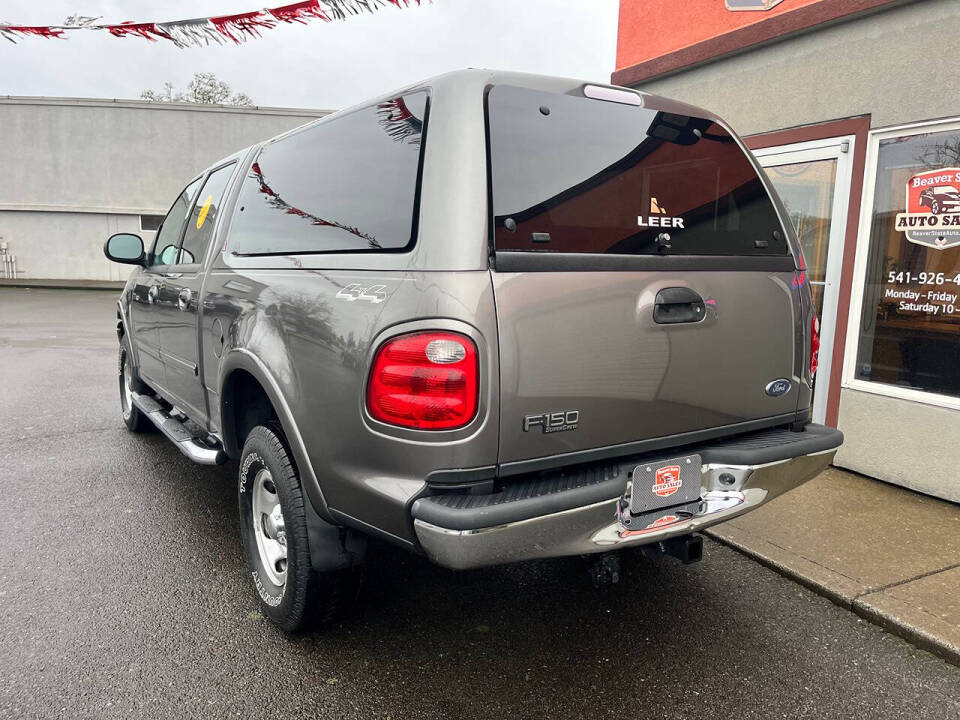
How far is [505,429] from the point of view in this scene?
2.29m

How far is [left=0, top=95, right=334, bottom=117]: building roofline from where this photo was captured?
22609mm

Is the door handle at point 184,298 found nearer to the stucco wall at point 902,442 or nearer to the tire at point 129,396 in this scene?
the tire at point 129,396

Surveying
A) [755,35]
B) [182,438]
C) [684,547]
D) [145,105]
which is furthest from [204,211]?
[145,105]

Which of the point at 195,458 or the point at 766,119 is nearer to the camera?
the point at 195,458

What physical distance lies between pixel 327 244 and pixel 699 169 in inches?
56.8

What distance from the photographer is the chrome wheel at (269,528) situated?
3.08 meters

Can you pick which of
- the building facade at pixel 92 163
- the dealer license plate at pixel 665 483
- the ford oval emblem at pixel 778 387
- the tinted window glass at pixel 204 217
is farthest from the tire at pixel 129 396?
the building facade at pixel 92 163

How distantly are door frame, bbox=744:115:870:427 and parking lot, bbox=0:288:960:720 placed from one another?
192cm

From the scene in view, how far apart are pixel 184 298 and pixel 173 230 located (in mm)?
1106

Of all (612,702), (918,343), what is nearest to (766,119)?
(918,343)

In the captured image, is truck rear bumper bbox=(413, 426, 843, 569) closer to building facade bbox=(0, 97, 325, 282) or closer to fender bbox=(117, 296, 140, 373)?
fender bbox=(117, 296, 140, 373)

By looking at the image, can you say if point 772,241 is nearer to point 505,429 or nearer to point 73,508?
point 505,429

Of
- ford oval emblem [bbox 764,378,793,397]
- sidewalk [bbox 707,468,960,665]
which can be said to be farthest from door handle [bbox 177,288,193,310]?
sidewalk [bbox 707,468,960,665]

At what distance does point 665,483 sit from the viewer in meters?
2.59
